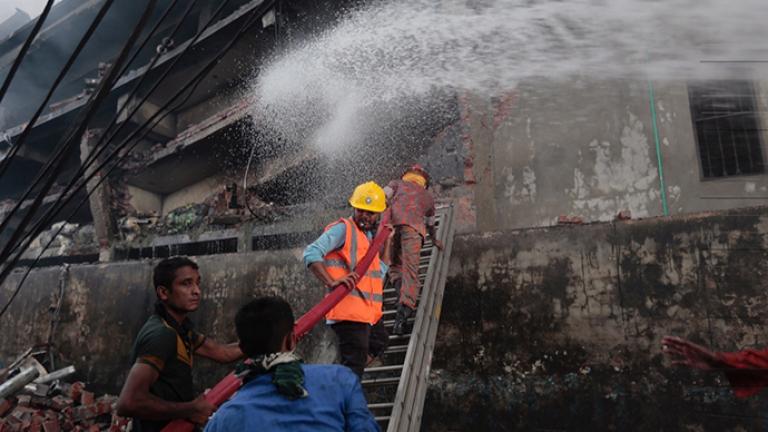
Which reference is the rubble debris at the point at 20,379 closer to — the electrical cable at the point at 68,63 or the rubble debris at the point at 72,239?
the rubble debris at the point at 72,239

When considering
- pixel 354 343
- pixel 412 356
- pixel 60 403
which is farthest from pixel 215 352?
pixel 60 403

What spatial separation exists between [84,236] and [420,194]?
8.86 metres

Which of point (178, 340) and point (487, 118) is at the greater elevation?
point (487, 118)

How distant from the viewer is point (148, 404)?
2.55m

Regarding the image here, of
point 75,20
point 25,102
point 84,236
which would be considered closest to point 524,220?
point 84,236

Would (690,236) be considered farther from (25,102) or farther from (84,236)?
(25,102)

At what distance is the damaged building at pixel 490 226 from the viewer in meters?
5.17

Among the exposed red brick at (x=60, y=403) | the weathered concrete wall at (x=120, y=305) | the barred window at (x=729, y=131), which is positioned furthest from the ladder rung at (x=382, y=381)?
the barred window at (x=729, y=131)

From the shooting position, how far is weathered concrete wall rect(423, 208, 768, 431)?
16.3 feet

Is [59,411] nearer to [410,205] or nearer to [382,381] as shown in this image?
[382,381]

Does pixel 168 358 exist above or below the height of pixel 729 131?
below

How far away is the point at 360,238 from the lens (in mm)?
4527

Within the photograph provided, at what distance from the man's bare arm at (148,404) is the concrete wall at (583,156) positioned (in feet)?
19.0

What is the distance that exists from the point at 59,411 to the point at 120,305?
1.42 m
